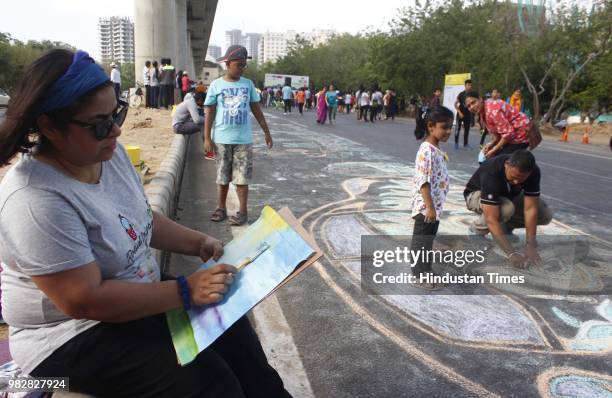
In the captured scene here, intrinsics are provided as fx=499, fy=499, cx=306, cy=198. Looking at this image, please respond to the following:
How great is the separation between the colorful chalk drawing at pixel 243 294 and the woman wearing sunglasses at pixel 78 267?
0.04 metres

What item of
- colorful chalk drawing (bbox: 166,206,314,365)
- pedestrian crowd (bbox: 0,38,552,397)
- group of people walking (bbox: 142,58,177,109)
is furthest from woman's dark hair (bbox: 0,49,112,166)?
group of people walking (bbox: 142,58,177,109)

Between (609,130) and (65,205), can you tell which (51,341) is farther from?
(609,130)

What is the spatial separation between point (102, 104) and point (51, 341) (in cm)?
80

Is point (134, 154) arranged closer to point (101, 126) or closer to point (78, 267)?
point (101, 126)

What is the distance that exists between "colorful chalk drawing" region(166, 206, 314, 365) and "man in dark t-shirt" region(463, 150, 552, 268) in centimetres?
270

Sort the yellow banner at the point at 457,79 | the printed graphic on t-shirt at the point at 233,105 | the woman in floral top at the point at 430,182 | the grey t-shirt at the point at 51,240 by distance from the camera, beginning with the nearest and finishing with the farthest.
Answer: the grey t-shirt at the point at 51,240 < the woman in floral top at the point at 430,182 < the printed graphic on t-shirt at the point at 233,105 < the yellow banner at the point at 457,79

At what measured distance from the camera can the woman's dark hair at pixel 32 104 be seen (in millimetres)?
1537

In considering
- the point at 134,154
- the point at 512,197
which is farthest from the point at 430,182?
the point at 134,154

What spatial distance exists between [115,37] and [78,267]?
137m

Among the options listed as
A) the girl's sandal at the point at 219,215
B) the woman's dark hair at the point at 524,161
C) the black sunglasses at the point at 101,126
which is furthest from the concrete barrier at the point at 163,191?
the woman's dark hair at the point at 524,161

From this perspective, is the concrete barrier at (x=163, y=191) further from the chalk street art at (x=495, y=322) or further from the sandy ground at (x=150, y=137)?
the chalk street art at (x=495, y=322)

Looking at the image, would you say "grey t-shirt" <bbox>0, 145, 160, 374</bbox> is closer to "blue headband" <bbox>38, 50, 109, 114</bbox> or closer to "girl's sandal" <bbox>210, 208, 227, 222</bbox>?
"blue headband" <bbox>38, 50, 109, 114</bbox>

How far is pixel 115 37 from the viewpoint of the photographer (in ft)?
408

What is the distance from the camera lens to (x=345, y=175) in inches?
333
